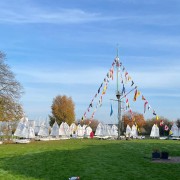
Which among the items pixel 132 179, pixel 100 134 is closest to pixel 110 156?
pixel 132 179

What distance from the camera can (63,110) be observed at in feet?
336

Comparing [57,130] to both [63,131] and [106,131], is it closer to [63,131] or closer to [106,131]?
[63,131]

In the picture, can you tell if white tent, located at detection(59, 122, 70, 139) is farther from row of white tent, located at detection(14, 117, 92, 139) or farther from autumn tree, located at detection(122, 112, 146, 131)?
autumn tree, located at detection(122, 112, 146, 131)

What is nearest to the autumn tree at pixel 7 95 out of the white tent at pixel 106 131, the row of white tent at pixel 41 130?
the row of white tent at pixel 41 130

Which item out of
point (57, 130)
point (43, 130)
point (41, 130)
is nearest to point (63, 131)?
point (57, 130)

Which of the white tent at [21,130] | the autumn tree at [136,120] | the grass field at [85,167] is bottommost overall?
the grass field at [85,167]

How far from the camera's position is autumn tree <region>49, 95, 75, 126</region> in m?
102

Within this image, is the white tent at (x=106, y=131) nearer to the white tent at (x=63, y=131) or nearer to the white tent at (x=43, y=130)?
the white tent at (x=63, y=131)

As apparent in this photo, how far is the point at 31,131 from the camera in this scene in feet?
215

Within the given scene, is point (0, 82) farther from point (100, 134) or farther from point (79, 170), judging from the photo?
point (100, 134)

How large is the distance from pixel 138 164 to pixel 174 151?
1125cm

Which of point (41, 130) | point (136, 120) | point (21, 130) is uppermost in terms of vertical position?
point (136, 120)

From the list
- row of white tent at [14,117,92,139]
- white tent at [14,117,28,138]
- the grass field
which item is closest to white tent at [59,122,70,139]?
row of white tent at [14,117,92,139]

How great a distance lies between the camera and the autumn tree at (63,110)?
102125 mm
